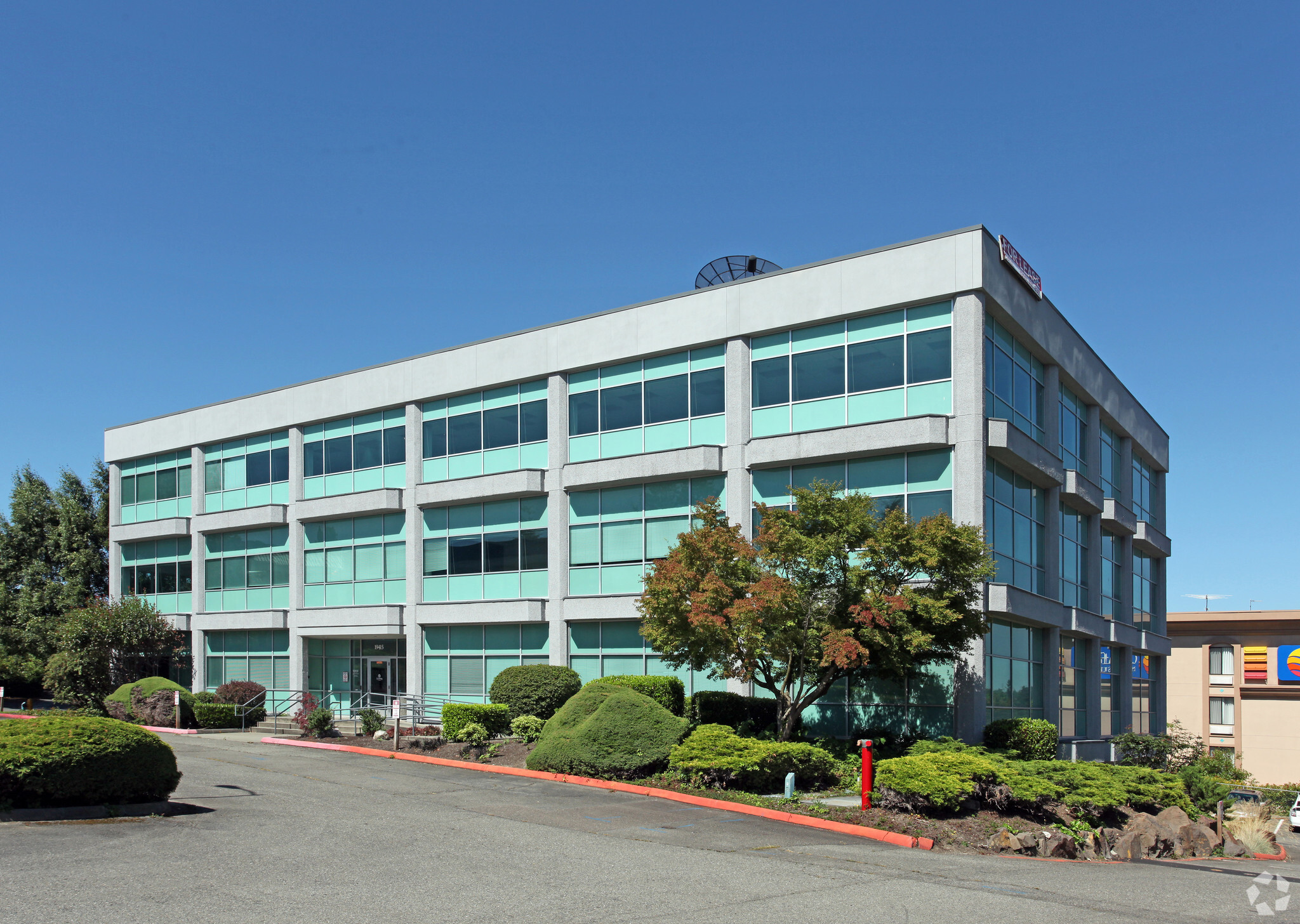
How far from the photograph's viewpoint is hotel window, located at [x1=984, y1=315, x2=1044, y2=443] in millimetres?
27953

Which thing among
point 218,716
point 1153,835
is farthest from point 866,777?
point 218,716

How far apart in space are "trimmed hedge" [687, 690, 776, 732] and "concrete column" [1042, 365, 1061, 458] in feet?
37.3

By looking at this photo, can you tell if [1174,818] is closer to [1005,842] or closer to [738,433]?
[1005,842]

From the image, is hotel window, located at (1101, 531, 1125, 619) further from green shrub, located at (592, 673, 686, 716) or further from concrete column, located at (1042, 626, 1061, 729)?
green shrub, located at (592, 673, 686, 716)

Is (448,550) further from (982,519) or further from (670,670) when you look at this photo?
(982,519)

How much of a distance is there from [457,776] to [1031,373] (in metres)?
19.0

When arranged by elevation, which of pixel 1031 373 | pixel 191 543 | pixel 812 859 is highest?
pixel 1031 373

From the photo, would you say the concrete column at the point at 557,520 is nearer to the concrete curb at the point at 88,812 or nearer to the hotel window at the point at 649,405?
the hotel window at the point at 649,405

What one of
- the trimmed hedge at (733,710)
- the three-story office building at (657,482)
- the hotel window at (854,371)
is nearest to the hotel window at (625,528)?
the three-story office building at (657,482)

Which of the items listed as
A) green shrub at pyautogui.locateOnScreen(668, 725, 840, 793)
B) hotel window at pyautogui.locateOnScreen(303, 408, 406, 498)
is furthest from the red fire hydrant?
hotel window at pyautogui.locateOnScreen(303, 408, 406, 498)

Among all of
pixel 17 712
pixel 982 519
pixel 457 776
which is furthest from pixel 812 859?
pixel 17 712

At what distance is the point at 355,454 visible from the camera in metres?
39.8

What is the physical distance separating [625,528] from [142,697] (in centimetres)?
1683

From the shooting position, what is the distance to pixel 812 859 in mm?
14617
